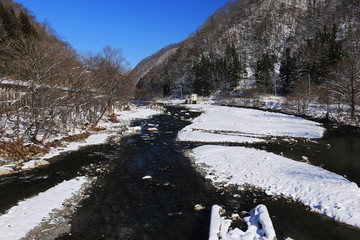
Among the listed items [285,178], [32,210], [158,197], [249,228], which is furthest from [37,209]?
[285,178]

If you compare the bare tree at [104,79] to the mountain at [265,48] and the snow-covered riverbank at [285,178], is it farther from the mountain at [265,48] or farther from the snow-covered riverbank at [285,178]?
the mountain at [265,48]

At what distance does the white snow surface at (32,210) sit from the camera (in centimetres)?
724

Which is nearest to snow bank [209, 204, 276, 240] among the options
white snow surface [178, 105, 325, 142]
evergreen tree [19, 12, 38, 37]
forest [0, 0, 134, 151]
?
white snow surface [178, 105, 325, 142]

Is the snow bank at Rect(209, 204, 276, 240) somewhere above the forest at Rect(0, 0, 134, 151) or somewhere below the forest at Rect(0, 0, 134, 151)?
below

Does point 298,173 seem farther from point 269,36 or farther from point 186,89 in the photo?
point 269,36

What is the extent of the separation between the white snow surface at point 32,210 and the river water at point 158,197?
70cm

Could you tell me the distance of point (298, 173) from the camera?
455 inches

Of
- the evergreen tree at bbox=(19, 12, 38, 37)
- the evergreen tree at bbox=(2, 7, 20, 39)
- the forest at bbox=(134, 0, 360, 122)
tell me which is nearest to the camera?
the evergreen tree at bbox=(2, 7, 20, 39)

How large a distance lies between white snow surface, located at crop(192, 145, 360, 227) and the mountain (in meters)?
49.3

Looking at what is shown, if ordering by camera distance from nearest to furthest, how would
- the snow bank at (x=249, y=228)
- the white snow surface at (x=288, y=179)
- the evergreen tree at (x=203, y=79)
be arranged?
1. the snow bank at (x=249, y=228)
2. the white snow surface at (x=288, y=179)
3. the evergreen tree at (x=203, y=79)

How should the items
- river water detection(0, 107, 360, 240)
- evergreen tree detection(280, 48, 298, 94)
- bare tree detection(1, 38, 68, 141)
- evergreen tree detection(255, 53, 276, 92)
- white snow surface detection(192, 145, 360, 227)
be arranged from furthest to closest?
evergreen tree detection(255, 53, 276, 92) → evergreen tree detection(280, 48, 298, 94) → bare tree detection(1, 38, 68, 141) → white snow surface detection(192, 145, 360, 227) → river water detection(0, 107, 360, 240)

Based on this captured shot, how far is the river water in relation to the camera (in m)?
7.34

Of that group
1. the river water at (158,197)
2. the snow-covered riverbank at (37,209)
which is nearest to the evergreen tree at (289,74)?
the river water at (158,197)

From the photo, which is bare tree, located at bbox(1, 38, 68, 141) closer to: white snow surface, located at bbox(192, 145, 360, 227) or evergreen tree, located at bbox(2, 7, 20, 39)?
white snow surface, located at bbox(192, 145, 360, 227)
